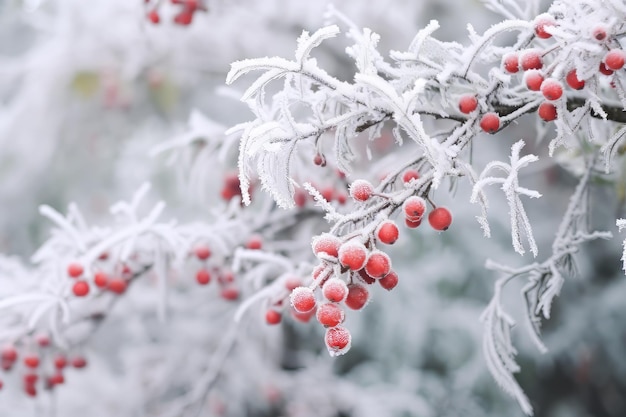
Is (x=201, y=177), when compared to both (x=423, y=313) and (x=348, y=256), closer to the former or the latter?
(x=348, y=256)

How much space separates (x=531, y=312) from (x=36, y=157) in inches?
145

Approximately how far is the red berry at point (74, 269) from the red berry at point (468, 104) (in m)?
1.34

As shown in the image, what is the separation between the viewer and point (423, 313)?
12.5ft

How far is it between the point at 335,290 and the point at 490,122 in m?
0.49

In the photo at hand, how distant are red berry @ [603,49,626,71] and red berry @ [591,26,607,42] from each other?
0.03m

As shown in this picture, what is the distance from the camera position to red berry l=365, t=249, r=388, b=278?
3.31ft

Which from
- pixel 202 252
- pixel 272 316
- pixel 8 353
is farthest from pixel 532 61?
pixel 8 353

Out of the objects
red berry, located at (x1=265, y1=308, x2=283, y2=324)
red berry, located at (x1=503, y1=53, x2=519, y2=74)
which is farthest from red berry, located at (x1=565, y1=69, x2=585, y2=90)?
red berry, located at (x1=265, y1=308, x2=283, y2=324)

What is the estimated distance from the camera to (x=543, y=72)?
1.13 meters

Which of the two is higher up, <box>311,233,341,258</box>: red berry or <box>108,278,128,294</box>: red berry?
<box>311,233,341,258</box>: red berry

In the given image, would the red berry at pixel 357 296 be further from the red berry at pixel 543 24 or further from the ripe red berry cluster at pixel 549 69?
the red berry at pixel 543 24

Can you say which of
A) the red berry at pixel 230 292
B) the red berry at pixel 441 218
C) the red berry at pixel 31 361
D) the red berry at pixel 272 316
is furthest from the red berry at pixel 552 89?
the red berry at pixel 31 361

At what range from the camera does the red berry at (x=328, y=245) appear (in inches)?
40.0

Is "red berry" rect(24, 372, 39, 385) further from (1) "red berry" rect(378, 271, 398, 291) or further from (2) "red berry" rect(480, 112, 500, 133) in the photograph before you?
(2) "red berry" rect(480, 112, 500, 133)
